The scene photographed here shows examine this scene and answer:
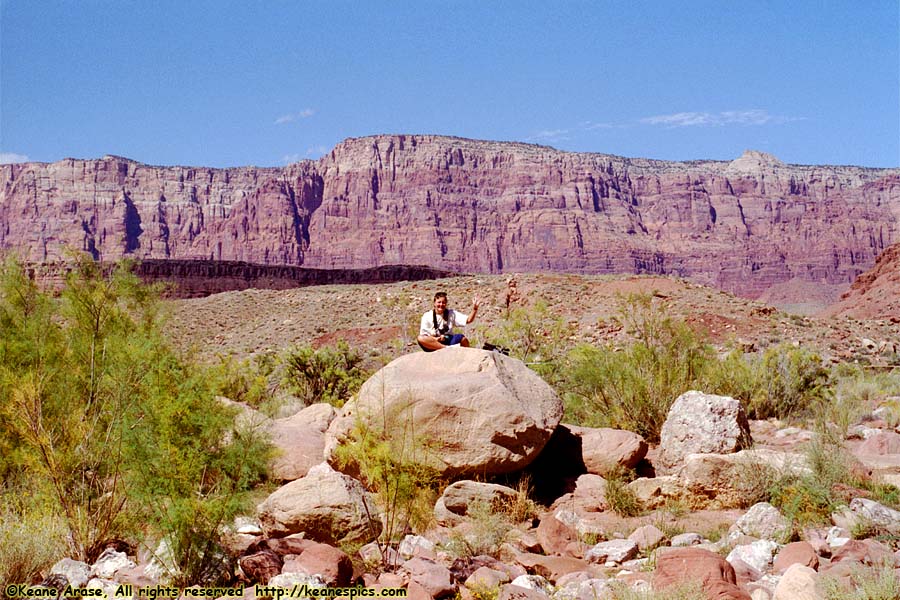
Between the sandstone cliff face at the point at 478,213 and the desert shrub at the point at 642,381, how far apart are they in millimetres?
142236

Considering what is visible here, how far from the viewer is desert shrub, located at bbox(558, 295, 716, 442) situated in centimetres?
1125

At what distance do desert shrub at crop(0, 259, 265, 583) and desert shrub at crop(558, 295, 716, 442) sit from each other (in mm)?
6085

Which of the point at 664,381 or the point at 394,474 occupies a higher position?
the point at 664,381

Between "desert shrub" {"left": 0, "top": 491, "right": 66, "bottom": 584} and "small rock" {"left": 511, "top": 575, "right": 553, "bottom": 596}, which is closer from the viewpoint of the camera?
"desert shrub" {"left": 0, "top": 491, "right": 66, "bottom": 584}

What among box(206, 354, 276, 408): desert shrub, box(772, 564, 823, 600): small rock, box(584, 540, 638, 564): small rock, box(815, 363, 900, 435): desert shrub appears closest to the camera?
box(772, 564, 823, 600): small rock

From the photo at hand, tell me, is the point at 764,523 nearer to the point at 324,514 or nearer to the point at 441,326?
the point at 324,514

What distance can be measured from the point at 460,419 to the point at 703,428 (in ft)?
9.23

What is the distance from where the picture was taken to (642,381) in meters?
11.2

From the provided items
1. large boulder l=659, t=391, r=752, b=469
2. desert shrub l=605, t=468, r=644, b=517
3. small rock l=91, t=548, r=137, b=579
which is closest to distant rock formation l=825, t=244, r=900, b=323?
large boulder l=659, t=391, r=752, b=469

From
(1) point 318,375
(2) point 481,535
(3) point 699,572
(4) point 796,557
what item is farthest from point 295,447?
(1) point 318,375

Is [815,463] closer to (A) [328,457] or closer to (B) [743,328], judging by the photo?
(A) [328,457]

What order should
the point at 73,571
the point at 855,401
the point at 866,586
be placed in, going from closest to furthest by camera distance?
the point at 866,586
the point at 73,571
the point at 855,401

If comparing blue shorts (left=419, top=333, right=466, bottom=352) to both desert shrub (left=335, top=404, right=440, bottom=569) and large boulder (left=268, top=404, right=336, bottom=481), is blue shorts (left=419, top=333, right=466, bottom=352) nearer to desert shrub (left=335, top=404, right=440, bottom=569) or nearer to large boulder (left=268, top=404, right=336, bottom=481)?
large boulder (left=268, top=404, right=336, bottom=481)

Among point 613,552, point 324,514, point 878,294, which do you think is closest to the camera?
point 613,552
